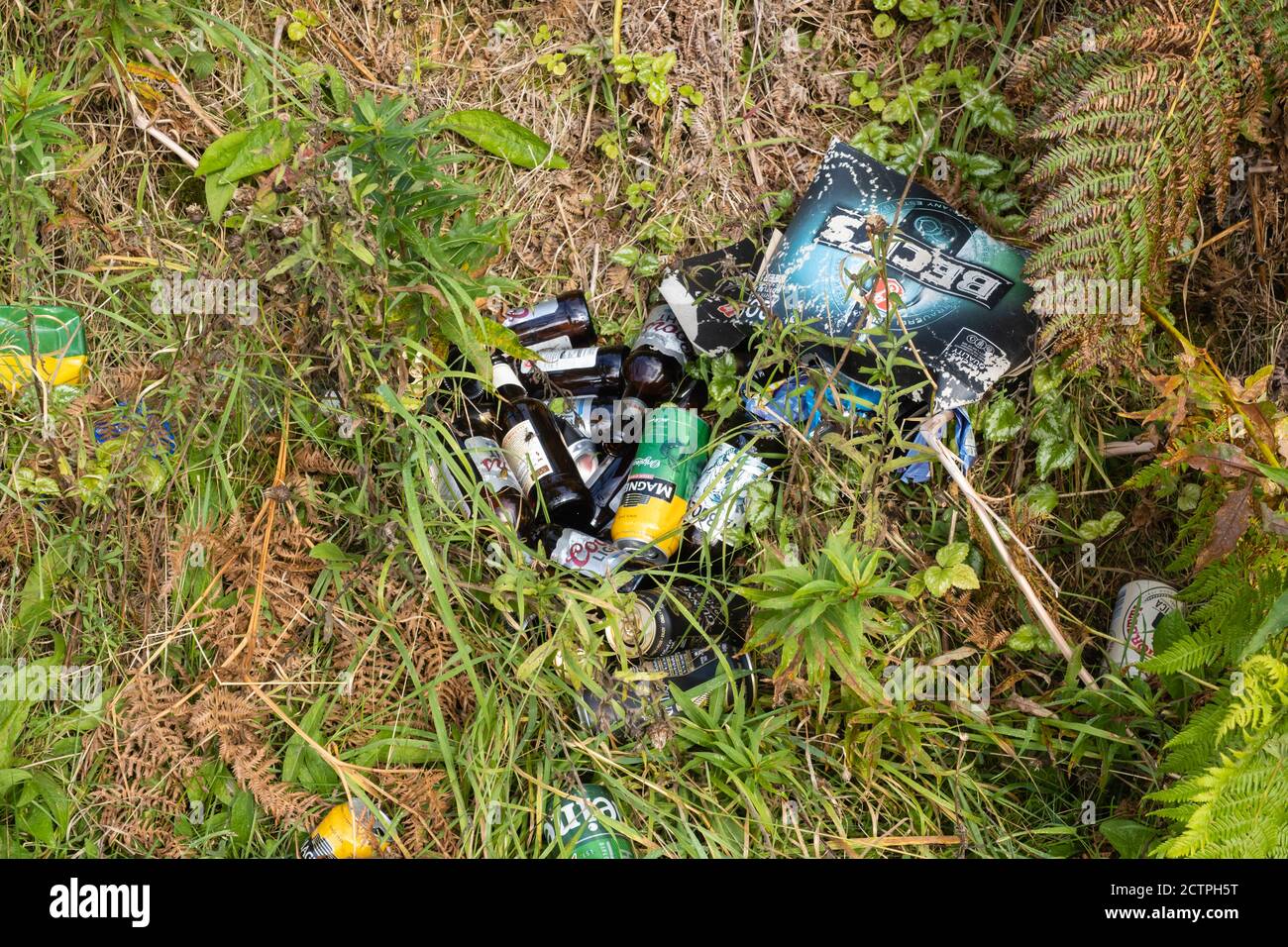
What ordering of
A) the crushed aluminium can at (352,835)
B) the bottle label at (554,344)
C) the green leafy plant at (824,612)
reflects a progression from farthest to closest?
the bottle label at (554,344) → the crushed aluminium can at (352,835) → the green leafy plant at (824,612)

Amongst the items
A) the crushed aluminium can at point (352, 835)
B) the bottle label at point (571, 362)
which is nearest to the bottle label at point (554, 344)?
the bottle label at point (571, 362)

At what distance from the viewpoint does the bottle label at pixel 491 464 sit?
2504 millimetres

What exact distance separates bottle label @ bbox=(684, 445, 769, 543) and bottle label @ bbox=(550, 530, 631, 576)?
211 mm

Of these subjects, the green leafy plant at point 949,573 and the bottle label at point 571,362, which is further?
the bottle label at point 571,362

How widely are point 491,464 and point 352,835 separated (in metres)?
A: 0.96

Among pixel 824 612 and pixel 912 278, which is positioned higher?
pixel 912 278

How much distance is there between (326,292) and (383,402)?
0.93ft

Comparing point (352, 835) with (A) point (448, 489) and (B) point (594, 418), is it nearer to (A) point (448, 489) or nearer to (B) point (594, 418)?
(A) point (448, 489)

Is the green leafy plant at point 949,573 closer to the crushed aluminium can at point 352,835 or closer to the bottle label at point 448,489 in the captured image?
the bottle label at point 448,489

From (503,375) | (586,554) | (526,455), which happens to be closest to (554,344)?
(503,375)

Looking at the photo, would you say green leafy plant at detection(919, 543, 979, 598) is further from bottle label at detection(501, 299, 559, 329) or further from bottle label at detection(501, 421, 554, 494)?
bottle label at detection(501, 299, 559, 329)

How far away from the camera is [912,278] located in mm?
2561

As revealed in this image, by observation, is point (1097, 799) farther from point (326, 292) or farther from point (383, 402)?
point (326, 292)

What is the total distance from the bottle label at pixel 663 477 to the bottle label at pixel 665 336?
0.18 metres
